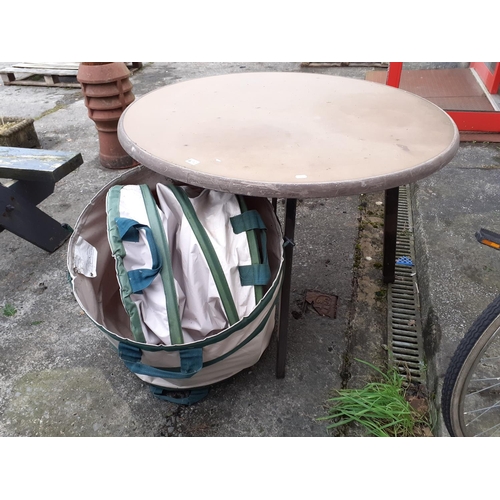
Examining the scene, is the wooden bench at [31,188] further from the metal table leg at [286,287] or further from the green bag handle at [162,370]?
the metal table leg at [286,287]

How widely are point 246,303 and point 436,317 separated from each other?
897mm

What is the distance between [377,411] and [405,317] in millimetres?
563

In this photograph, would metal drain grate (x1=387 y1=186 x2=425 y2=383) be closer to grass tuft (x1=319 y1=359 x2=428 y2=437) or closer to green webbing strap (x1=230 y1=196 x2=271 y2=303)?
grass tuft (x1=319 y1=359 x2=428 y2=437)

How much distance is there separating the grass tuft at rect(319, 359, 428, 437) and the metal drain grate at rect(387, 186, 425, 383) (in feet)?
0.48

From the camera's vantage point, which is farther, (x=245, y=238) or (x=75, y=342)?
(x=75, y=342)

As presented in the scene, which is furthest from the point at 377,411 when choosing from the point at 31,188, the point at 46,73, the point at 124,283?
the point at 46,73

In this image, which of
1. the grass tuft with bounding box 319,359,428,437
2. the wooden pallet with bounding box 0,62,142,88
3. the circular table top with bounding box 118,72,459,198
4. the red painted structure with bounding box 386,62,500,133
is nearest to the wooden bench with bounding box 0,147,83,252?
the circular table top with bounding box 118,72,459,198

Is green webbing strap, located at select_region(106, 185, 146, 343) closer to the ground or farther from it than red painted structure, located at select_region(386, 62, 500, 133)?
farther from it

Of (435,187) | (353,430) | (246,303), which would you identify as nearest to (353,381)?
(353,430)

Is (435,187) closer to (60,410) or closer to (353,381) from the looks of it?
(353,381)

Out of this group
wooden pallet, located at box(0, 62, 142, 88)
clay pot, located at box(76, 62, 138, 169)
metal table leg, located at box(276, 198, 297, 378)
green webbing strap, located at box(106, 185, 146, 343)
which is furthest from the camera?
wooden pallet, located at box(0, 62, 142, 88)

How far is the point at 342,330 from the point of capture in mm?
1797

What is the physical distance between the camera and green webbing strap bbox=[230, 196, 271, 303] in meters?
1.32

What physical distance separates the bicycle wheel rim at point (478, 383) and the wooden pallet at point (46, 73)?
5.05 m
